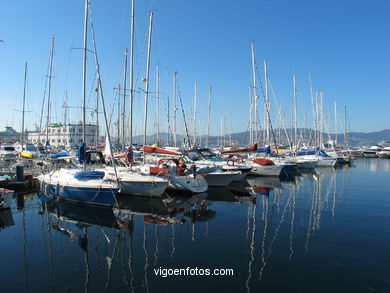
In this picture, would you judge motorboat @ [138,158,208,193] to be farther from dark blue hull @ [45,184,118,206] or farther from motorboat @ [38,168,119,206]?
dark blue hull @ [45,184,118,206]

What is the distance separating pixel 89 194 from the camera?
54.1 ft

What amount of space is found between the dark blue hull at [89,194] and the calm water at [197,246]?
62cm

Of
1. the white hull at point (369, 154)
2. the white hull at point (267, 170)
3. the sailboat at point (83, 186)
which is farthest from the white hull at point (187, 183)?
the white hull at point (369, 154)

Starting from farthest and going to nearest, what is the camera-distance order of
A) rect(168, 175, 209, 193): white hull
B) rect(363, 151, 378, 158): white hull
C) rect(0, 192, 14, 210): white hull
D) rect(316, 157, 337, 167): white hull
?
rect(363, 151, 378, 158): white hull
rect(316, 157, 337, 167): white hull
rect(168, 175, 209, 193): white hull
rect(0, 192, 14, 210): white hull

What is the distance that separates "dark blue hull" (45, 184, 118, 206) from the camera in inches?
639

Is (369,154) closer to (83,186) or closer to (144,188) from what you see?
(144,188)

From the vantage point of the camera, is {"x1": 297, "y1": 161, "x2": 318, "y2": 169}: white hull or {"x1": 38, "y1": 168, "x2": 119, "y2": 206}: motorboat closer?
{"x1": 38, "y1": 168, "x2": 119, "y2": 206}: motorboat

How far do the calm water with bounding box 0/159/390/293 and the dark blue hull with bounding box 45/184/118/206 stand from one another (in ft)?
2.03

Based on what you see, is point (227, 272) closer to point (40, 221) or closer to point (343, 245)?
point (343, 245)

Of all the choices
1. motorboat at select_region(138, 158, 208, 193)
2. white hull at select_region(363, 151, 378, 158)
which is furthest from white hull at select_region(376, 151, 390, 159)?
motorboat at select_region(138, 158, 208, 193)

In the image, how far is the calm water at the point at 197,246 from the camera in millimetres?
7957

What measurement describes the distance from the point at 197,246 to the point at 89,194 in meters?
8.49

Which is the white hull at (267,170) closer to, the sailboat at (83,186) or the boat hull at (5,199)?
the sailboat at (83,186)

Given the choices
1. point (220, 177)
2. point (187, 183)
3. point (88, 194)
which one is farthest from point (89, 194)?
point (220, 177)
